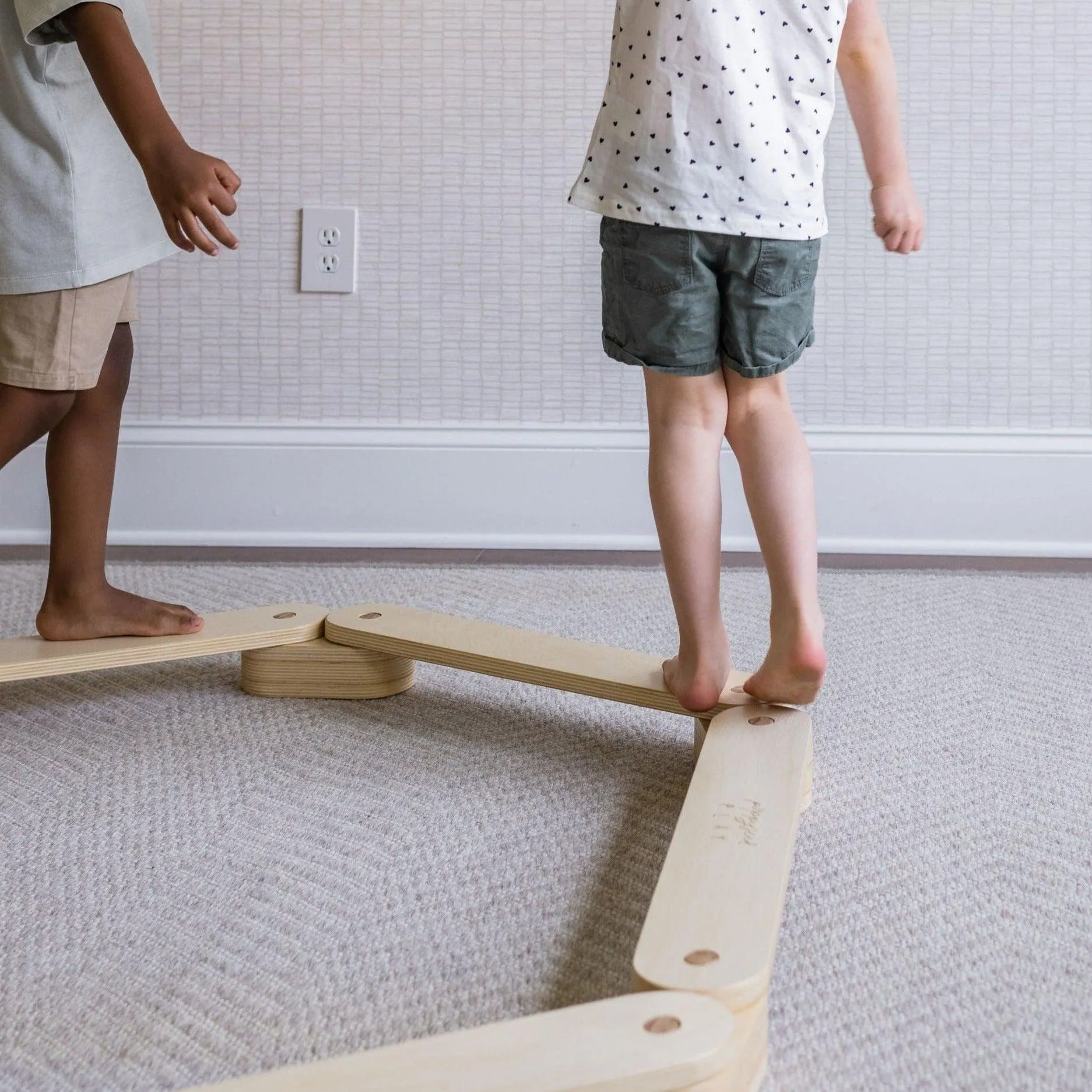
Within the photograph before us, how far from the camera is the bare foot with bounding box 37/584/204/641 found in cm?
102

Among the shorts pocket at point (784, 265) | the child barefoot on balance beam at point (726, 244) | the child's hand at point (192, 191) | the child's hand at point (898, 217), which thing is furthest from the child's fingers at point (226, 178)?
the child's hand at point (898, 217)

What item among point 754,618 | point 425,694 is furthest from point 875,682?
point 425,694

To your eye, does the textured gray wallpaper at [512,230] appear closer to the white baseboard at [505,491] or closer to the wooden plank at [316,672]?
the white baseboard at [505,491]

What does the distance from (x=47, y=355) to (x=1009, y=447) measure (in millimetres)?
1159

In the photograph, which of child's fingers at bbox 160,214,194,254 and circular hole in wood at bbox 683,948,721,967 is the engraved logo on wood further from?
child's fingers at bbox 160,214,194,254

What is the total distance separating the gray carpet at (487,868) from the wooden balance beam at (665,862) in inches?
1.8

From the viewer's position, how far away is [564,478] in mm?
1604

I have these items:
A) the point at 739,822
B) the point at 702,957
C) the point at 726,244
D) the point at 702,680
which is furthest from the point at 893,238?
the point at 702,957

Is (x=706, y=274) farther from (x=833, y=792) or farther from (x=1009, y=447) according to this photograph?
(x=1009, y=447)

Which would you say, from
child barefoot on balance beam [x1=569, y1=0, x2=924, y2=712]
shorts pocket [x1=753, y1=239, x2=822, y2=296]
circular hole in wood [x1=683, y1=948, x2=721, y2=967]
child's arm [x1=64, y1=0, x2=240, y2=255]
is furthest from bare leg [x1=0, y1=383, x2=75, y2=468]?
circular hole in wood [x1=683, y1=948, x2=721, y2=967]

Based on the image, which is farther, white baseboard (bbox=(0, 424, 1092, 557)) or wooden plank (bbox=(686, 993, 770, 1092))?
white baseboard (bbox=(0, 424, 1092, 557))

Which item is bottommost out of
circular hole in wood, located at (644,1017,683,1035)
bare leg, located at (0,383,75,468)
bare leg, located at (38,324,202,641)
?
circular hole in wood, located at (644,1017,683,1035)

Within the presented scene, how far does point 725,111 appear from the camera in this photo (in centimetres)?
82

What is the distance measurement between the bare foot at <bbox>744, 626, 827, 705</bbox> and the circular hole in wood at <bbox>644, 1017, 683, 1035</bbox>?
38cm
